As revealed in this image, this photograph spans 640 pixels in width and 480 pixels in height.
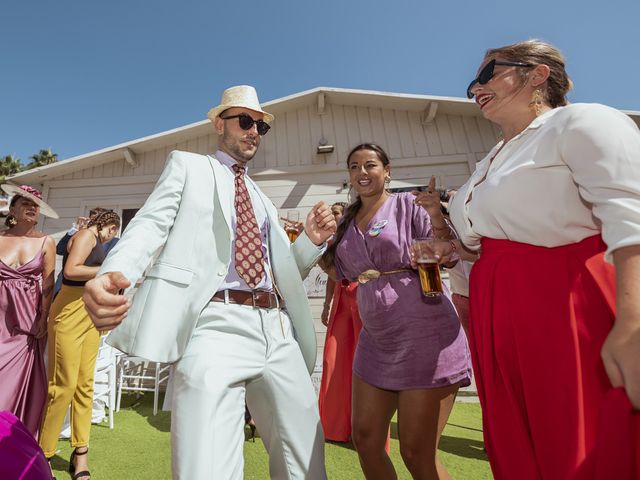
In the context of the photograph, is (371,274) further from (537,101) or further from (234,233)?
(537,101)

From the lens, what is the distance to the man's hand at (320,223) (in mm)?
1954

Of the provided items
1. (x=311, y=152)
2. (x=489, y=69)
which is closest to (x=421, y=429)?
(x=489, y=69)

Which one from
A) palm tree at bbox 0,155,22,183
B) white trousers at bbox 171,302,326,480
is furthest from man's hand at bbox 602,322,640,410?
palm tree at bbox 0,155,22,183

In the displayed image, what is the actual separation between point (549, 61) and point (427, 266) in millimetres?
1087

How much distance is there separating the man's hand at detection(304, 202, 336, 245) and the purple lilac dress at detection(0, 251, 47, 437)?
320 cm

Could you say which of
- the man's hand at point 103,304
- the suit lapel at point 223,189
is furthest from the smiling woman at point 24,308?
the man's hand at point 103,304

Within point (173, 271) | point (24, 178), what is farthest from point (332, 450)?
point (24, 178)

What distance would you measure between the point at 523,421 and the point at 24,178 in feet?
33.2

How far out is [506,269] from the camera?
1.23 meters

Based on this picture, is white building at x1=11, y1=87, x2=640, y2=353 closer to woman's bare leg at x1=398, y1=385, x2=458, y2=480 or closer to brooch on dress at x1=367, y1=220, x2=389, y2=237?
brooch on dress at x1=367, y1=220, x2=389, y2=237

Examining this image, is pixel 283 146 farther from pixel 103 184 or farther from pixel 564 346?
pixel 564 346

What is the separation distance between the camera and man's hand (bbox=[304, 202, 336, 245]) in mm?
1954

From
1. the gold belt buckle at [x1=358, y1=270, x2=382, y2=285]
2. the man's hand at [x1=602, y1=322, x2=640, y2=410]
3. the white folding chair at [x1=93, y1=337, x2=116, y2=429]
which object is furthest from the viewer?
the white folding chair at [x1=93, y1=337, x2=116, y2=429]

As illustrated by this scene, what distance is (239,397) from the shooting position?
1.57 m
